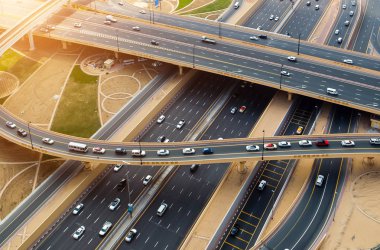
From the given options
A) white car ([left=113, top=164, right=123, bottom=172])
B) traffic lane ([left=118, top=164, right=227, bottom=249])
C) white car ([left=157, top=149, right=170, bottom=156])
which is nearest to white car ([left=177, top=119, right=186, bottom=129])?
traffic lane ([left=118, top=164, right=227, bottom=249])

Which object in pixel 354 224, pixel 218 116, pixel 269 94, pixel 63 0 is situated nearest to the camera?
pixel 354 224

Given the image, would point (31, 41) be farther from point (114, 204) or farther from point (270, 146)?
point (270, 146)

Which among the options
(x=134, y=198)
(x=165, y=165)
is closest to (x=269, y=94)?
(x=165, y=165)

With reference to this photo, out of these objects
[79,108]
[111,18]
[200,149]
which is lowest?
[79,108]

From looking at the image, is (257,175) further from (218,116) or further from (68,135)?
(68,135)

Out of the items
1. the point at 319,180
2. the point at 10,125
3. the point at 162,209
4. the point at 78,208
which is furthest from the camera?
the point at 10,125

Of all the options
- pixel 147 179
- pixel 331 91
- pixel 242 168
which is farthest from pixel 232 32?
pixel 147 179

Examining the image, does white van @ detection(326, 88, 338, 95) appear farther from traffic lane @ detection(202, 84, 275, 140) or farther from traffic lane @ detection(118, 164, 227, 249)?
traffic lane @ detection(118, 164, 227, 249)
